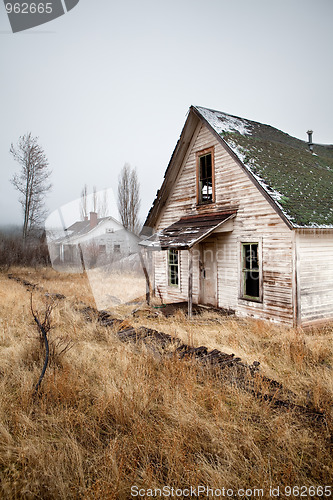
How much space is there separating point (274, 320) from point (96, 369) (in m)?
5.23

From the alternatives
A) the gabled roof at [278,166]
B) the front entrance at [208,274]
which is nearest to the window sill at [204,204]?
the front entrance at [208,274]

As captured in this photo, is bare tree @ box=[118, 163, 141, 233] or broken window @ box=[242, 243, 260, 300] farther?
bare tree @ box=[118, 163, 141, 233]

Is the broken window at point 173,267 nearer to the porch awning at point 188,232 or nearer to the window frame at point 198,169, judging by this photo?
the porch awning at point 188,232

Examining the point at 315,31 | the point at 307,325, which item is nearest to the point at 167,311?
the point at 307,325

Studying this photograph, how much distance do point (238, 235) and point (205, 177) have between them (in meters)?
2.89

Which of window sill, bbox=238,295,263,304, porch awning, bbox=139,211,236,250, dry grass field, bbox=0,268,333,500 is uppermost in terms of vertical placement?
porch awning, bbox=139,211,236,250

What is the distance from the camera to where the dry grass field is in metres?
2.45

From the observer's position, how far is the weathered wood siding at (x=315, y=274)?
24.7 feet

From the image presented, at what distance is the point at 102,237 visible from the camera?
33312 millimetres

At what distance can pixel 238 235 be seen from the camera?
29.7 ft

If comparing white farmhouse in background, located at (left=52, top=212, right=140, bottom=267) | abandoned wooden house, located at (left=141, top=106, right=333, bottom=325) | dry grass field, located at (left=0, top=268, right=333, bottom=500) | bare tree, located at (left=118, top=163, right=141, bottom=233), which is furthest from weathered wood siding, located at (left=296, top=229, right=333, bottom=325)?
bare tree, located at (left=118, top=163, right=141, bottom=233)

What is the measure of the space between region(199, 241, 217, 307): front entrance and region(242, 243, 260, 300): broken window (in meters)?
1.34

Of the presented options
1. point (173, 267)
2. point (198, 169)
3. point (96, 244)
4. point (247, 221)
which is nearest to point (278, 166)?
point (247, 221)

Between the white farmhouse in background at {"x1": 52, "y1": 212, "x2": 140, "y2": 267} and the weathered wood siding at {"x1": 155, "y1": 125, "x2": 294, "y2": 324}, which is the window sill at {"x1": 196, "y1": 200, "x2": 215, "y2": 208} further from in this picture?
the white farmhouse in background at {"x1": 52, "y1": 212, "x2": 140, "y2": 267}
